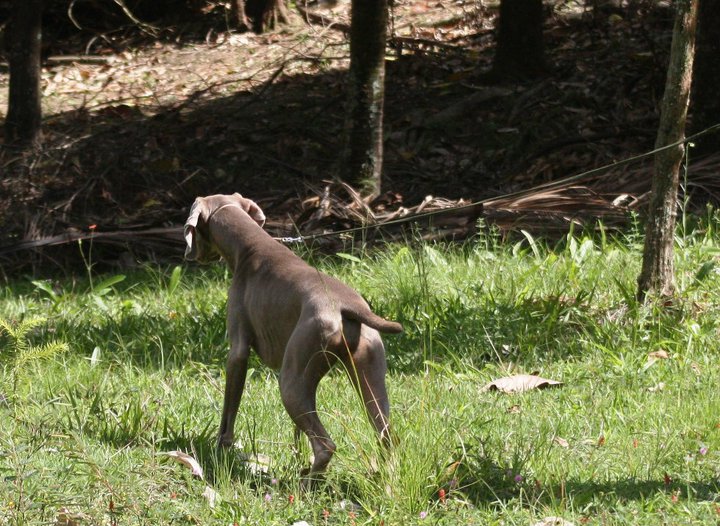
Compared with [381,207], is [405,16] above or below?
above

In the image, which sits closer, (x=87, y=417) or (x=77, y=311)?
(x=87, y=417)

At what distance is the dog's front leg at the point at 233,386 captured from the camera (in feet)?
14.6

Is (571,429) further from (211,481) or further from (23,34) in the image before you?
(23,34)

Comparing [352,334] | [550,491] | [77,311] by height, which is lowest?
[77,311]

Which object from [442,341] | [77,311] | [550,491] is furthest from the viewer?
[77,311]

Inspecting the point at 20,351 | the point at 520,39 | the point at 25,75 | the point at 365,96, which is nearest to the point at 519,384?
the point at 20,351

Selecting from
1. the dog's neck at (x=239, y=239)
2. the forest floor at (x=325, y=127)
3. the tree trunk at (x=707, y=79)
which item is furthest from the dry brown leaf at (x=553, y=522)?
the tree trunk at (x=707, y=79)

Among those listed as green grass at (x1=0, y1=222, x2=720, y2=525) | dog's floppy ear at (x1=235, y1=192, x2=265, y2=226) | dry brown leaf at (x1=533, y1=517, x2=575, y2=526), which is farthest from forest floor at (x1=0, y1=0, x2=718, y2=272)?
dry brown leaf at (x1=533, y1=517, x2=575, y2=526)

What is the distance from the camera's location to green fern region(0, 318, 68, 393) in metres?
4.43

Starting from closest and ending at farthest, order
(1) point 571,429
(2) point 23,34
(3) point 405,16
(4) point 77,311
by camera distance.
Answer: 1. (1) point 571,429
2. (4) point 77,311
3. (2) point 23,34
4. (3) point 405,16

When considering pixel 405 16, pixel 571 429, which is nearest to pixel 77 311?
pixel 571 429

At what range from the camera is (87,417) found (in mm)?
4727

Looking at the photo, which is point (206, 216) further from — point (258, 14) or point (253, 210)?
point (258, 14)

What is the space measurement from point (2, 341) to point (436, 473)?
A: 153 inches
